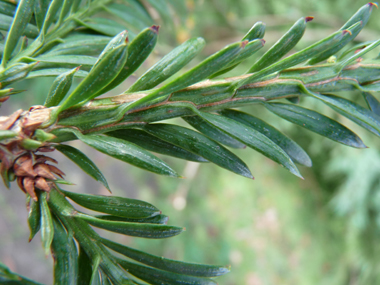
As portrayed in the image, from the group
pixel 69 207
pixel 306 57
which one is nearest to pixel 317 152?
pixel 306 57

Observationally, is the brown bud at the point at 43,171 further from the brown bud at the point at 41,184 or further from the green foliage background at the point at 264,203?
the green foliage background at the point at 264,203

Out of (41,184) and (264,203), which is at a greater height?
(264,203)

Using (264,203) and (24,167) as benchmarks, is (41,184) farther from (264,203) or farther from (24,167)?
(264,203)

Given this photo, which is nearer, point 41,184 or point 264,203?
point 41,184

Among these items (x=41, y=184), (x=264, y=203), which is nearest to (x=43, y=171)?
(x=41, y=184)

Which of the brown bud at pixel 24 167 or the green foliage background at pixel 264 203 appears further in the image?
the green foliage background at pixel 264 203

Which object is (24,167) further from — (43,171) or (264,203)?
(264,203)

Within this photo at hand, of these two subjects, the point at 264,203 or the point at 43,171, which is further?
the point at 264,203

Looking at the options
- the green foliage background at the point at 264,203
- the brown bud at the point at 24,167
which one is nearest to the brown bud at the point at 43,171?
the brown bud at the point at 24,167

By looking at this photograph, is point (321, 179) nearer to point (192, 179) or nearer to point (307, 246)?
point (307, 246)
